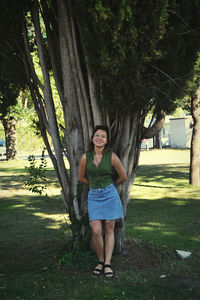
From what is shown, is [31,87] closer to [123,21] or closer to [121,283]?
[123,21]

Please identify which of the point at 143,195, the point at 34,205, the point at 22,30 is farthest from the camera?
the point at 143,195

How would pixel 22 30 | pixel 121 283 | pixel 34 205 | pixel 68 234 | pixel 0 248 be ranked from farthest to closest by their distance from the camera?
pixel 34 205 < pixel 68 234 < pixel 0 248 < pixel 22 30 < pixel 121 283

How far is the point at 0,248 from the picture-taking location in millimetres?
6477

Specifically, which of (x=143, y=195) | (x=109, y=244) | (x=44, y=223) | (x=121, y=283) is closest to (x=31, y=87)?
(x=109, y=244)

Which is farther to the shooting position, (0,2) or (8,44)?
(8,44)

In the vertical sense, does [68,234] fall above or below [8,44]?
below

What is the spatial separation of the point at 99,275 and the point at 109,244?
404 millimetres

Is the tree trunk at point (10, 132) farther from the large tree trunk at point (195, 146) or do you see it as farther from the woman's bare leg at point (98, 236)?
the woman's bare leg at point (98, 236)

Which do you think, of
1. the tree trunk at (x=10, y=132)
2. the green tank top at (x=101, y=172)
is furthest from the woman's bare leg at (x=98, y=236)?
the tree trunk at (x=10, y=132)

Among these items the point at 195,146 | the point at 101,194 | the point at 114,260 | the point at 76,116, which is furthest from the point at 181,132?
the point at 101,194

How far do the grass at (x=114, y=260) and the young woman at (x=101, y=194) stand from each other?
35 cm

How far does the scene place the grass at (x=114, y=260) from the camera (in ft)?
14.1

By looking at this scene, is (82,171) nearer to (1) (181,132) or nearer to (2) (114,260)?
(2) (114,260)

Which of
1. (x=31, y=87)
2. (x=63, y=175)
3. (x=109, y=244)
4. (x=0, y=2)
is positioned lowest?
(x=109, y=244)
